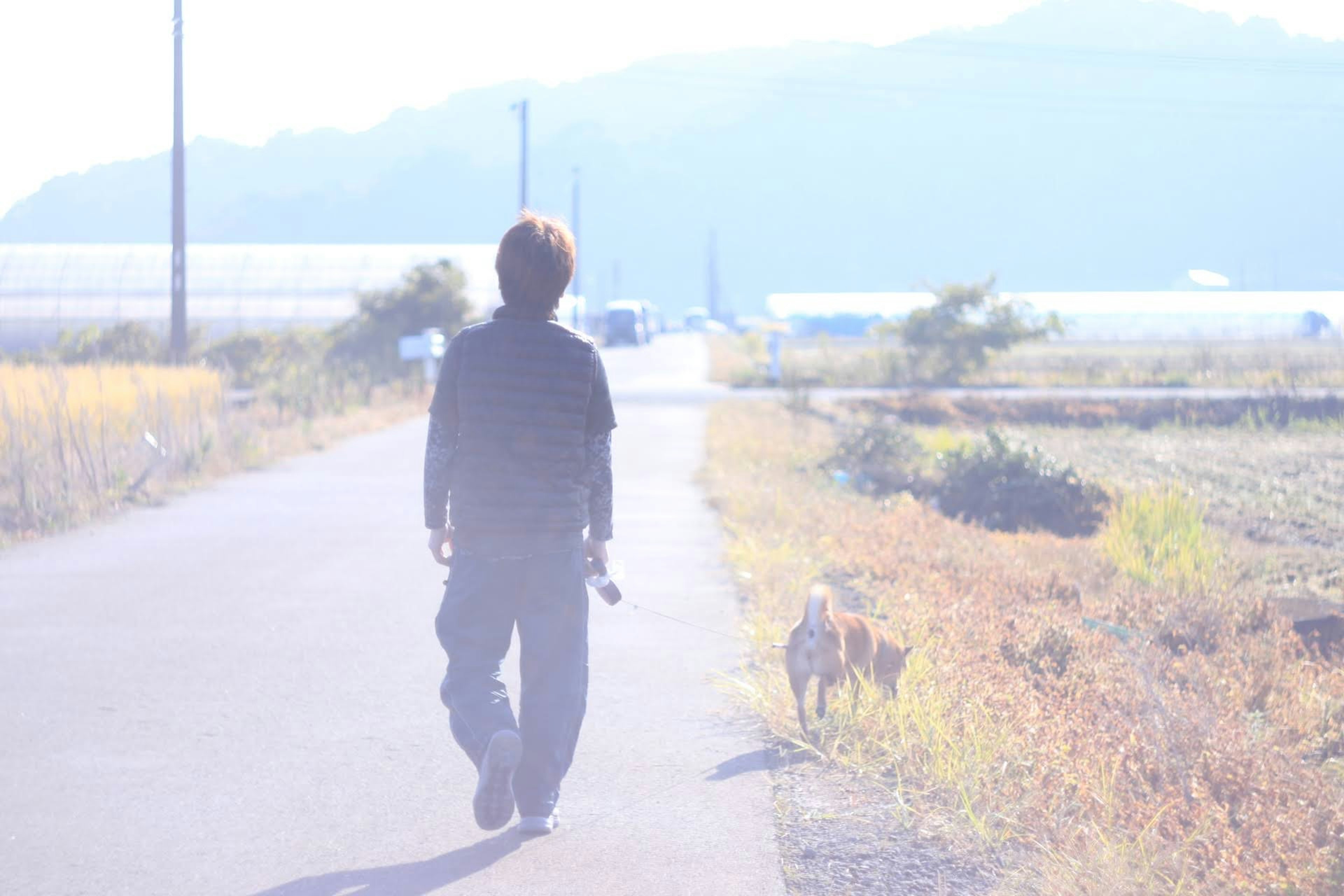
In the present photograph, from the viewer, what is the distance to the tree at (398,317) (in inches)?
1160

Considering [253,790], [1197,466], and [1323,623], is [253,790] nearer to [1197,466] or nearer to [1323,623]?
[1323,623]

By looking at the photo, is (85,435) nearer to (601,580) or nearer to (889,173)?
(601,580)

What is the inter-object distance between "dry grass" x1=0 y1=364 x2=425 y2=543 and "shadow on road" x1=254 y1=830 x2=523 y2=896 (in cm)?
733

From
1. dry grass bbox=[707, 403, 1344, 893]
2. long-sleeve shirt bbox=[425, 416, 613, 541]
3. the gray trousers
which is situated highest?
long-sleeve shirt bbox=[425, 416, 613, 541]

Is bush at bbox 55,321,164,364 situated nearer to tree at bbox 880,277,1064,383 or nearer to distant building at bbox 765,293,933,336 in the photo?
tree at bbox 880,277,1064,383

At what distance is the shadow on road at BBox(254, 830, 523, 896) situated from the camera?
3891mm

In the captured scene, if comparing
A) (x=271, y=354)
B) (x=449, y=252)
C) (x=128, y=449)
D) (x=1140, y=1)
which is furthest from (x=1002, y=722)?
(x=449, y=252)

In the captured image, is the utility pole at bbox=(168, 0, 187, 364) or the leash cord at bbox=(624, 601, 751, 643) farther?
the utility pole at bbox=(168, 0, 187, 364)

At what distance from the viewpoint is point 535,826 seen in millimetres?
4270

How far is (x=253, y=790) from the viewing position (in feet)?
15.7

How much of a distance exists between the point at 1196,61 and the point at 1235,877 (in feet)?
44.6

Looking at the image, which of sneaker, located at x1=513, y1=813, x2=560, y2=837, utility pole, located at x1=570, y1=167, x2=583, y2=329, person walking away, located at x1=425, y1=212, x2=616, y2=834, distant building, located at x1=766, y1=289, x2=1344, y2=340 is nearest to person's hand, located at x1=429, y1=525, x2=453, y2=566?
person walking away, located at x1=425, y1=212, x2=616, y2=834

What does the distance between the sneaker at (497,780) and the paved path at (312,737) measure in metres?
0.20

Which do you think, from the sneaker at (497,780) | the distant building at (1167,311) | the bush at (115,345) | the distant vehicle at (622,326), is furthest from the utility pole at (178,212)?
the distant vehicle at (622,326)
